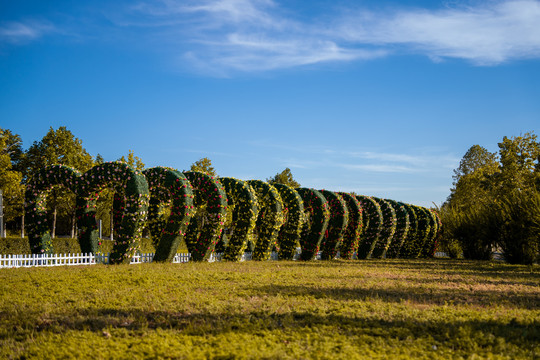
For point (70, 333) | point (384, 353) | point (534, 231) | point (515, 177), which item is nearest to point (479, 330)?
point (384, 353)

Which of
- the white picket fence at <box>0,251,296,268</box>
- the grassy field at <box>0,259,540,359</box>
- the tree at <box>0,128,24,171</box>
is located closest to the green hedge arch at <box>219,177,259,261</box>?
the white picket fence at <box>0,251,296,268</box>

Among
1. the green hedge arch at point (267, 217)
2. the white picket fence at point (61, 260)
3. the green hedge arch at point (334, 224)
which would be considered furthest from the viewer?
the green hedge arch at point (334, 224)

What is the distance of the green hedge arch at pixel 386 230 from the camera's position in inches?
1176

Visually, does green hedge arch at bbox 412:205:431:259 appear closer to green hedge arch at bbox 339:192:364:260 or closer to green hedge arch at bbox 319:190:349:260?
green hedge arch at bbox 339:192:364:260

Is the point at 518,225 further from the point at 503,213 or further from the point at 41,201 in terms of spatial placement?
the point at 41,201

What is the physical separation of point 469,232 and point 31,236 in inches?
1114

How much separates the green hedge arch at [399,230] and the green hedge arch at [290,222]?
37.4 ft

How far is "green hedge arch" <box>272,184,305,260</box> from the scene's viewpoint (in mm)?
22844

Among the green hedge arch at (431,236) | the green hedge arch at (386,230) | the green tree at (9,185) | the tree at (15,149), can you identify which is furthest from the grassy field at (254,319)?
the tree at (15,149)

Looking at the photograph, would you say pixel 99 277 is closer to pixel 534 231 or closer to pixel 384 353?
pixel 384 353

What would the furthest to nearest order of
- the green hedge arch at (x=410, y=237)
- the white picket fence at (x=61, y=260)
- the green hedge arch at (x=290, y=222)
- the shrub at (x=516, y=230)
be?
the green hedge arch at (x=410, y=237)
the shrub at (x=516, y=230)
the green hedge arch at (x=290, y=222)
the white picket fence at (x=61, y=260)

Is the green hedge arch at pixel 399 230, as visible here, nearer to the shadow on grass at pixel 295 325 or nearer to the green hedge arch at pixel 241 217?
the green hedge arch at pixel 241 217

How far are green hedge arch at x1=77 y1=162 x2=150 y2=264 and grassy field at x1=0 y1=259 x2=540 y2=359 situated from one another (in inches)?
164

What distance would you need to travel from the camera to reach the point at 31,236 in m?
18.2
